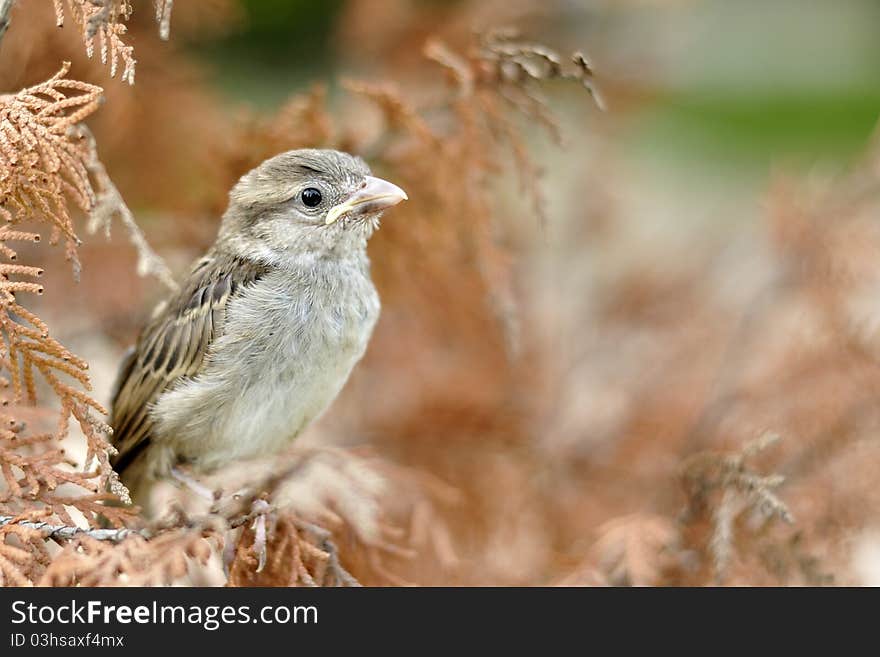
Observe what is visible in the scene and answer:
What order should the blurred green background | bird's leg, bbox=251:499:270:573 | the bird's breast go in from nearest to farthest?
bird's leg, bbox=251:499:270:573
the bird's breast
the blurred green background

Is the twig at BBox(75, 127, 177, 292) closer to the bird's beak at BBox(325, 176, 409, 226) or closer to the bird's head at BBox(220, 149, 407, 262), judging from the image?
the bird's head at BBox(220, 149, 407, 262)

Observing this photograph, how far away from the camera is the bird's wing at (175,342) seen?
2711mm

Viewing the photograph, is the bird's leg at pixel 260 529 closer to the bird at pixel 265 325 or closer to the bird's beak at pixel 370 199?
the bird at pixel 265 325

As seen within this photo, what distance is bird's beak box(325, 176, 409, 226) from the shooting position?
105 inches

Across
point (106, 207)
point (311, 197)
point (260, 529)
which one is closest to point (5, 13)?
point (106, 207)

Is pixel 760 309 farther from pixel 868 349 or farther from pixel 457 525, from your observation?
pixel 457 525

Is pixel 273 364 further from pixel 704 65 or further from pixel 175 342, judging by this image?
pixel 704 65

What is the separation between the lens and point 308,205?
9.04 feet

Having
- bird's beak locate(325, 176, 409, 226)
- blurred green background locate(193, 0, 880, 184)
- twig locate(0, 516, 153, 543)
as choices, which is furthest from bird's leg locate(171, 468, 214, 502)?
blurred green background locate(193, 0, 880, 184)

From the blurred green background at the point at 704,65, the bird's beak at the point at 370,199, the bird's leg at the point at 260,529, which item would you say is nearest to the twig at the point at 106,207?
the bird's beak at the point at 370,199

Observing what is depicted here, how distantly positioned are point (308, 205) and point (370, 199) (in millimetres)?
182

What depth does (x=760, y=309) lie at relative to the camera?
420cm
